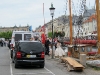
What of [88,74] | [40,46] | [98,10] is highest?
[98,10]

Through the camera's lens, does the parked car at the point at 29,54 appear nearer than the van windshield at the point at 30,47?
Yes

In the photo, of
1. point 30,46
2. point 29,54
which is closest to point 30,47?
point 30,46

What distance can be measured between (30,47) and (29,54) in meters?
0.48

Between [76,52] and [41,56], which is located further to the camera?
[76,52]

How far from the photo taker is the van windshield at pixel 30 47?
17.8 metres

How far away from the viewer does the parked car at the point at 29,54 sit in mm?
17578

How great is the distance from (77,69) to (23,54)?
346 cm

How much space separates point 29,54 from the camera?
58.0 ft

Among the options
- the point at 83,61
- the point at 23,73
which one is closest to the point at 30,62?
the point at 23,73

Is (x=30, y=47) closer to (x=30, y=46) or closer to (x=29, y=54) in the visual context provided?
(x=30, y=46)

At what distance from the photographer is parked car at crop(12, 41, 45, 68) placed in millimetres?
17578

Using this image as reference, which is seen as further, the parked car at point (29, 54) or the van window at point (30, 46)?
the van window at point (30, 46)

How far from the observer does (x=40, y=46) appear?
18.2 m

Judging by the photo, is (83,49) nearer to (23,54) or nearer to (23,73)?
(23,54)
